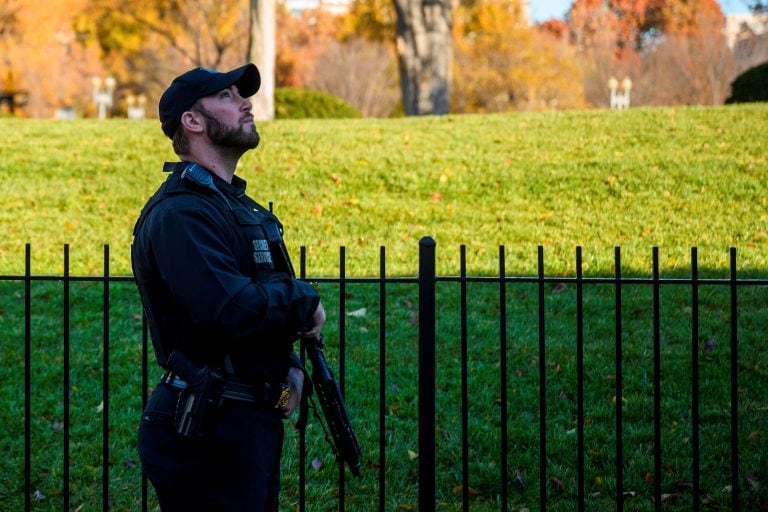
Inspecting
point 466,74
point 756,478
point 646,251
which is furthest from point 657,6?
point 756,478

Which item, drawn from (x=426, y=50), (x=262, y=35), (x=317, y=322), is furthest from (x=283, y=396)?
(x=426, y=50)

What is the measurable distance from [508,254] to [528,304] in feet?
3.54

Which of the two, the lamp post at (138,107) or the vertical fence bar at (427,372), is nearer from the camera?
the vertical fence bar at (427,372)

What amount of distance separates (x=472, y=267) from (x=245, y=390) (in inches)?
234

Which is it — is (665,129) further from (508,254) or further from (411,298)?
(411,298)

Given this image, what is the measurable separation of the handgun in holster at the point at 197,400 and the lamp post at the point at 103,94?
1394 inches

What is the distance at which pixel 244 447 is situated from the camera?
2.84 meters

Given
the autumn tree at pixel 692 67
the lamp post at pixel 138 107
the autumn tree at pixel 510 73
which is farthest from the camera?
the lamp post at pixel 138 107

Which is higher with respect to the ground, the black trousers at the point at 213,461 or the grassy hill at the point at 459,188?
the grassy hill at the point at 459,188

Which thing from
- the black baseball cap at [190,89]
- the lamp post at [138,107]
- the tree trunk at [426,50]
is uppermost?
the lamp post at [138,107]

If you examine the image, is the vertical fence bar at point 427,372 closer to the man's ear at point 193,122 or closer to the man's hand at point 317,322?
the man's hand at point 317,322

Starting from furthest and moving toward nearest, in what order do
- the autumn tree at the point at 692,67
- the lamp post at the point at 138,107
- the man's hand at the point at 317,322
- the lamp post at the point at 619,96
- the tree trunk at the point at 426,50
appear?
the lamp post at the point at 138,107, the lamp post at the point at 619,96, the autumn tree at the point at 692,67, the tree trunk at the point at 426,50, the man's hand at the point at 317,322

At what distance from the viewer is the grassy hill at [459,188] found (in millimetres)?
9203

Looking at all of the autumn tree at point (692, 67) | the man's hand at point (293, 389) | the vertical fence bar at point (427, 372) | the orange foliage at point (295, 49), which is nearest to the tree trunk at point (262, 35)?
the vertical fence bar at point (427, 372)
